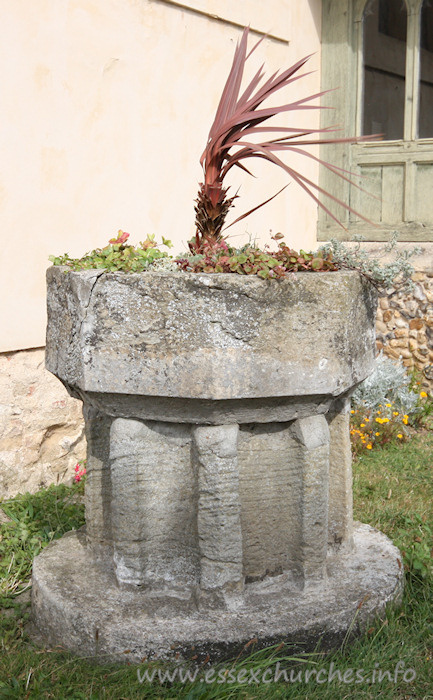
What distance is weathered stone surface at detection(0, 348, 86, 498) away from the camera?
454 centimetres

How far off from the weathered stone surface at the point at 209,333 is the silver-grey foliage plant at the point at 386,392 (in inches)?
121

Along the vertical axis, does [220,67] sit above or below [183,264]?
above

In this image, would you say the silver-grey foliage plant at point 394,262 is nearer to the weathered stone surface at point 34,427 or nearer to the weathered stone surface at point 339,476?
the weathered stone surface at point 34,427

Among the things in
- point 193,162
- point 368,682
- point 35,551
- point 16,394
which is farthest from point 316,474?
point 193,162

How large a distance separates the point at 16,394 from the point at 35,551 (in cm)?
121

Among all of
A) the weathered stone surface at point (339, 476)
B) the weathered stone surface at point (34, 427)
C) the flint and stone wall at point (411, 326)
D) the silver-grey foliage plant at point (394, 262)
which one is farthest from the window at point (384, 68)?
the weathered stone surface at point (339, 476)

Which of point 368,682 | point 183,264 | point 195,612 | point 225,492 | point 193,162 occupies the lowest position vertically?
point 368,682

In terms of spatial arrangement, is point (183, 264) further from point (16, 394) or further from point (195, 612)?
point (16, 394)

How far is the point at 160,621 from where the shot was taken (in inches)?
105

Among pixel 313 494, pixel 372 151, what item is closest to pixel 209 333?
pixel 313 494

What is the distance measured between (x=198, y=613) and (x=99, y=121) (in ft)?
11.0

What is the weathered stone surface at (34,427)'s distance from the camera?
454 centimetres

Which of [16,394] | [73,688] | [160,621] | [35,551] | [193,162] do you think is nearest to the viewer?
[73,688]

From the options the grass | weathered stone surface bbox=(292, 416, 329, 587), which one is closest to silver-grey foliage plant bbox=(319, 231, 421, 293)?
the grass
